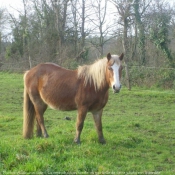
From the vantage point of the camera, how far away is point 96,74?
5.57 m

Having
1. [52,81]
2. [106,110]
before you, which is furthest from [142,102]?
[52,81]

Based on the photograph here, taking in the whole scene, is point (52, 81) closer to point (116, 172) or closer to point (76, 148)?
point (76, 148)

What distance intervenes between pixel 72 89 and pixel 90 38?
68.7 ft

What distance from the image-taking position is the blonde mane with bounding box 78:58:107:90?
5.51 metres

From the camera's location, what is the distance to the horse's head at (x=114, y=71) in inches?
197

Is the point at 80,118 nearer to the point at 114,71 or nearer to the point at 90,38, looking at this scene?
the point at 114,71

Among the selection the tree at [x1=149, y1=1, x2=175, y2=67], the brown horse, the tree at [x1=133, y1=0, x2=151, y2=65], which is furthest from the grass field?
the tree at [x1=133, y1=0, x2=151, y2=65]

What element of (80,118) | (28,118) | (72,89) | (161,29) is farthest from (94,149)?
(161,29)

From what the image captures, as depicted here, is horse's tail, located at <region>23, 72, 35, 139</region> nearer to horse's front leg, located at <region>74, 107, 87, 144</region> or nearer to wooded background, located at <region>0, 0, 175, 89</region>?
horse's front leg, located at <region>74, 107, 87, 144</region>

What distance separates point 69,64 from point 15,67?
5.40 m

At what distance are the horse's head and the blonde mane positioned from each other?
23 cm

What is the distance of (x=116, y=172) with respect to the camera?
409 centimetres

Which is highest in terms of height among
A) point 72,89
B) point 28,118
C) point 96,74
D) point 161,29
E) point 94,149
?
point 161,29

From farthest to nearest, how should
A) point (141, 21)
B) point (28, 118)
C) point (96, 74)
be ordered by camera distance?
point (141, 21)
point (28, 118)
point (96, 74)
